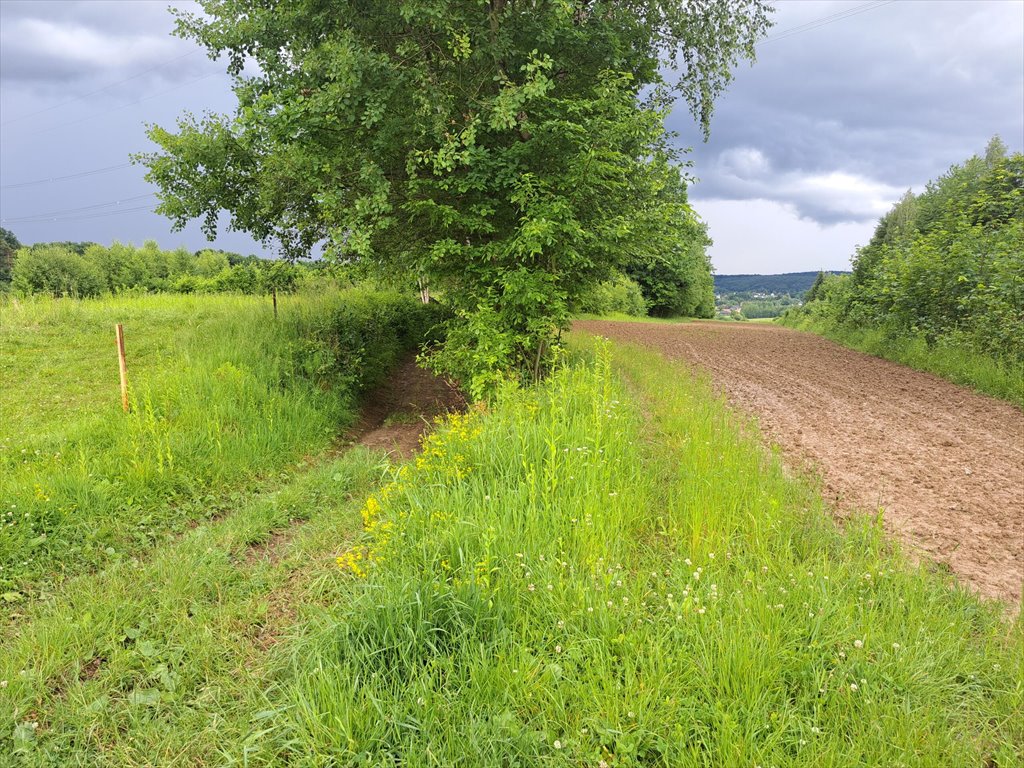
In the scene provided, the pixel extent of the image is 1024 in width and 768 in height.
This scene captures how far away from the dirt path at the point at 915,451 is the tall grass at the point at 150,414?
617 centimetres

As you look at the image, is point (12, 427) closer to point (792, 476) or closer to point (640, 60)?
point (792, 476)

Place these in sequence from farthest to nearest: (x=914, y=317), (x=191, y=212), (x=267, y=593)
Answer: (x=914, y=317), (x=191, y=212), (x=267, y=593)

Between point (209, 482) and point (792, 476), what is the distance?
19.6ft

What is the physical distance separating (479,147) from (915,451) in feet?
→ 21.6

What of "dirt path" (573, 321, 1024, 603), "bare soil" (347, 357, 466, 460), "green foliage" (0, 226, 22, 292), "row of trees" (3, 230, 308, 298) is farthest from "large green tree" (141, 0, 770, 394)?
"green foliage" (0, 226, 22, 292)

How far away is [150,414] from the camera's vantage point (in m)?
5.72

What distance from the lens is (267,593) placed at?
11.2ft

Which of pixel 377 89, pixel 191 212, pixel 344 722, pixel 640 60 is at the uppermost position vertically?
pixel 640 60

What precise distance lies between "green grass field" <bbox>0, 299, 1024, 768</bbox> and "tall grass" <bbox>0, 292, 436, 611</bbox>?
796 mm

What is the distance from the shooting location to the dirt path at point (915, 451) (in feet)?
12.0

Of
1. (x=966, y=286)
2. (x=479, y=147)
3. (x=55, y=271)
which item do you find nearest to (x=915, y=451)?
(x=479, y=147)

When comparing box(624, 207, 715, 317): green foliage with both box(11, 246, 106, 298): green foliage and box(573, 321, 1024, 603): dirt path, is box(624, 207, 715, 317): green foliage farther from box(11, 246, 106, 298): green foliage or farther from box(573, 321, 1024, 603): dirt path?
box(11, 246, 106, 298): green foliage

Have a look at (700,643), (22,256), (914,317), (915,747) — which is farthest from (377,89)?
(22,256)

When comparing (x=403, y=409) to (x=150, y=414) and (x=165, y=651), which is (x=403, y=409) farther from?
(x=165, y=651)
